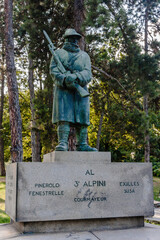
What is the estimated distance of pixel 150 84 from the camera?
10.0 meters

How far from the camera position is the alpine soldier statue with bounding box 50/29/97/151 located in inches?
204

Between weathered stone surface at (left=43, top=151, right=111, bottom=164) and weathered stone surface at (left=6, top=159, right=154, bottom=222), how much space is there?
3.1 inches

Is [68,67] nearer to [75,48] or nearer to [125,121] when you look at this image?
[75,48]

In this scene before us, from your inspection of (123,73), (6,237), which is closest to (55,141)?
(123,73)

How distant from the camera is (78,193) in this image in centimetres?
464

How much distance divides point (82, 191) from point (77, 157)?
1.77 ft

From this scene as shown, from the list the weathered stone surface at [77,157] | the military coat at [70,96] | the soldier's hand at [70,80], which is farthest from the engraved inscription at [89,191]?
the soldier's hand at [70,80]

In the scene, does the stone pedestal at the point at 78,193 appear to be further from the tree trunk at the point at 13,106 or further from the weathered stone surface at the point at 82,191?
the tree trunk at the point at 13,106

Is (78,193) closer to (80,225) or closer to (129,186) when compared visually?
(80,225)

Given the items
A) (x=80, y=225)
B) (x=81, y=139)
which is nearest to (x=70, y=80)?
(x=81, y=139)

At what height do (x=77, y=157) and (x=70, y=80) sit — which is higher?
(x=70, y=80)

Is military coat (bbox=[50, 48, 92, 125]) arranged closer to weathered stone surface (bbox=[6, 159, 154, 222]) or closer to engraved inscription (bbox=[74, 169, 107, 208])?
weathered stone surface (bbox=[6, 159, 154, 222])

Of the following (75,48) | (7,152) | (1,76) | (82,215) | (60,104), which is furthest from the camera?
(7,152)

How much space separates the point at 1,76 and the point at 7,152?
9323mm
